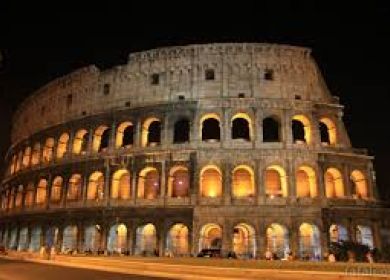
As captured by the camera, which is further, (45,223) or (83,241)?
(45,223)

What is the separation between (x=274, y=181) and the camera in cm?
3002

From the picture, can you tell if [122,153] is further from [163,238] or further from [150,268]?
[150,268]

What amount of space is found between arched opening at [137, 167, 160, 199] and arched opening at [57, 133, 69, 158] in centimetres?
922

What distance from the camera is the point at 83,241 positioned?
31219mm

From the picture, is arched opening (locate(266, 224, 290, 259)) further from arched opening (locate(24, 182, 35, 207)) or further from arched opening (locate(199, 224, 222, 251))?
arched opening (locate(24, 182, 35, 207))

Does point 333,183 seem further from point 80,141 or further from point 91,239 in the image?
point 80,141

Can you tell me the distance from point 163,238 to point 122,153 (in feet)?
23.6

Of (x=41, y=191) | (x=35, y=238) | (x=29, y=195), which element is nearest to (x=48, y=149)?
(x=41, y=191)

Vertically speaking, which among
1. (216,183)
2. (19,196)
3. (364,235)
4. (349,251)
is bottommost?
(349,251)

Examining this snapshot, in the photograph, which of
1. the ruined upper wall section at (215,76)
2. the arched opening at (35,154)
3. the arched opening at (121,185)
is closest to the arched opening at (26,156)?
the arched opening at (35,154)

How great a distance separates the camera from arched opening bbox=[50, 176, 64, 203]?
114 ft

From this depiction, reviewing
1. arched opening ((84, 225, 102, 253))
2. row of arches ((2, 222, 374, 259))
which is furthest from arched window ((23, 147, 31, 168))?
arched opening ((84, 225, 102, 253))

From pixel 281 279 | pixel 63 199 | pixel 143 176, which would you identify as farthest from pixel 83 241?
pixel 281 279

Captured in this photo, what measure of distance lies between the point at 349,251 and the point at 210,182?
10079 mm
